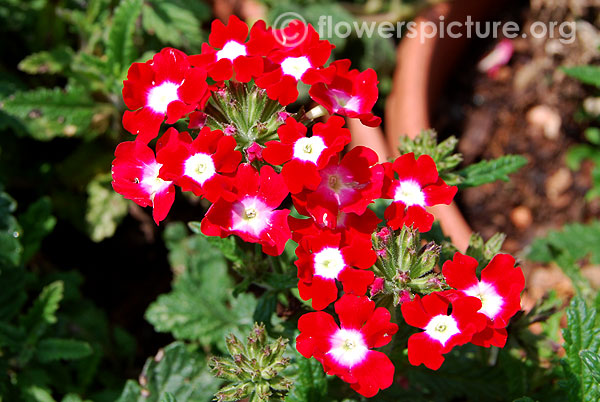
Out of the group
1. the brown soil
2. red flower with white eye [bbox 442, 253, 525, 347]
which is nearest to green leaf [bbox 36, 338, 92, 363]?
red flower with white eye [bbox 442, 253, 525, 347]

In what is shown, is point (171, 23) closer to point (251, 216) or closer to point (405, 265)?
point (251, 216)

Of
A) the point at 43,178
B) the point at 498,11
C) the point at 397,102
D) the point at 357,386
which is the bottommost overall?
the point at 357,386

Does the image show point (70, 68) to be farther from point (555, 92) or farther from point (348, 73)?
point (555, 92)

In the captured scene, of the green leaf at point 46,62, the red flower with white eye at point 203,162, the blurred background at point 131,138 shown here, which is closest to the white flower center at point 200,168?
the red flower with white eye at point 203,162

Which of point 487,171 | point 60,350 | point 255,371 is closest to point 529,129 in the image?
point 487,171

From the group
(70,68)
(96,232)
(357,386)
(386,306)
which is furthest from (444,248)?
(70,68)

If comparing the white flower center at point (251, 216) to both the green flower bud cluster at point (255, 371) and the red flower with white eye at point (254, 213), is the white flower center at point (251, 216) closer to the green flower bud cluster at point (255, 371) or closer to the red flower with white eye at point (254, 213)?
the red flower with white eye at point (254, 213)
